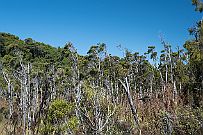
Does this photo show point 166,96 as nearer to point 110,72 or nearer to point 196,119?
point 196,119

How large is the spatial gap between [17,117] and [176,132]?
→ 5.31 meters

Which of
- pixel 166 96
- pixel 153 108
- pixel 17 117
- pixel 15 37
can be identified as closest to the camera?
pixel 17 117

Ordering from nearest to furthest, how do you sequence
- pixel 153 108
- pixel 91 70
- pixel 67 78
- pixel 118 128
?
pixel 153 108, pixel 118 128, pixel 67 78, pixel 91 70

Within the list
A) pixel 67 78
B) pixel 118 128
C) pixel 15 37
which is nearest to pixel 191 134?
pixel 118 128

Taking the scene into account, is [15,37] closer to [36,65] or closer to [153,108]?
[36,65]

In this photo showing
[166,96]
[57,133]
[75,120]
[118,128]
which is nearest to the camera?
[166,96]

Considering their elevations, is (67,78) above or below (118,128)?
above

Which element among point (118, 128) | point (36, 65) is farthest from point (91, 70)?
point (118, 128)

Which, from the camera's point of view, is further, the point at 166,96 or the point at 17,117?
the point at 166,96

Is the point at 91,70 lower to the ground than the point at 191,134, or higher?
higher

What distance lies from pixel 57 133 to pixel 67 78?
2946cm

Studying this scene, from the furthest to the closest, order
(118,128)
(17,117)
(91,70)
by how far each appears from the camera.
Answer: (91,70) → (118,128) → (17,117)

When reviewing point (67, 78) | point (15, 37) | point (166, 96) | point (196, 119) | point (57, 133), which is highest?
point (15, 37)

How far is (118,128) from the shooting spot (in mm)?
7734
